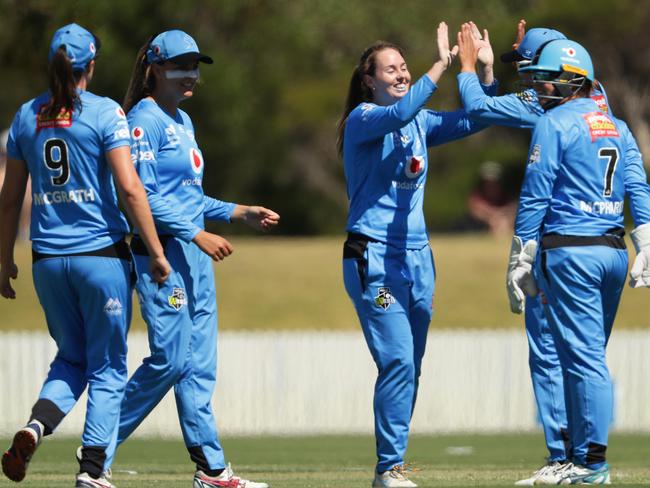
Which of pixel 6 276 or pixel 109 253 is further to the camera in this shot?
pixel 6 276

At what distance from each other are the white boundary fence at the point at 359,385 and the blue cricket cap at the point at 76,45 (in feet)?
35.5

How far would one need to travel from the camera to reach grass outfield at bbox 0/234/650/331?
836 inches

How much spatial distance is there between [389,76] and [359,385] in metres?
10.3

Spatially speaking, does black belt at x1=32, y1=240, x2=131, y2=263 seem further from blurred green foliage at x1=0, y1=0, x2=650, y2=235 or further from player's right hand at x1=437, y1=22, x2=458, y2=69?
blurred green foliage at x1=0, y1=0, x2=650, y2=235

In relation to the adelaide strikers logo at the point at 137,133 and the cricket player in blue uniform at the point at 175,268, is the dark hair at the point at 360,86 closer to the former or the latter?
the cricket player in blue uniform at the point at 175,268

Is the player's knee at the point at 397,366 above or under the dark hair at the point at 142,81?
under

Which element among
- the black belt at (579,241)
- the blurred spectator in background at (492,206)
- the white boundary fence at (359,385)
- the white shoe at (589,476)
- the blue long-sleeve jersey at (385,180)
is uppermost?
the blue long-sleeve jersey at (385,180)

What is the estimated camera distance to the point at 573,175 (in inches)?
304

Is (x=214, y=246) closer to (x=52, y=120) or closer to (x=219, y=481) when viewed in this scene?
(x=52, y=120)

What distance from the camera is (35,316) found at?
21141mm

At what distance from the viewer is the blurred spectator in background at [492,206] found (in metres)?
26.9

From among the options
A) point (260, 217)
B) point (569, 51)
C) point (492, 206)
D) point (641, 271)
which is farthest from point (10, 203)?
point (492, 206)

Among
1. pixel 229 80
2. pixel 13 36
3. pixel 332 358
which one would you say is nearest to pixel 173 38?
pixel 332 358

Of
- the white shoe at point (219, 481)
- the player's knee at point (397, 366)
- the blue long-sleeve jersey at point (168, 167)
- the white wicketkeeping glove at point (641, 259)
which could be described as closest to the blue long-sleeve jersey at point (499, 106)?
the white wicketkeeping glove at point (641, 259)
